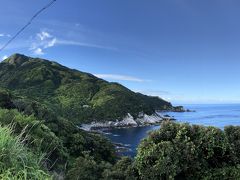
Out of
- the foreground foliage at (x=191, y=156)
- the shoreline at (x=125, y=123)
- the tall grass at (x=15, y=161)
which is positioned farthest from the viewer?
the shoreline at (x=125, y=123)

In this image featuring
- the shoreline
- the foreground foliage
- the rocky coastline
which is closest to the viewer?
the foreground foliage

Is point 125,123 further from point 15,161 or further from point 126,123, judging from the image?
point 15,161

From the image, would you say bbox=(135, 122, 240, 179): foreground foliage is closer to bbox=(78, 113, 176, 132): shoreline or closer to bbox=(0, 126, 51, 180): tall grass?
bbox=(0, 126, 51, 180): tall grass

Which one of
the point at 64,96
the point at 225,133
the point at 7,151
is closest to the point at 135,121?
the point at 64,96

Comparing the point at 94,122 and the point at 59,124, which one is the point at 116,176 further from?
the point at 94,122

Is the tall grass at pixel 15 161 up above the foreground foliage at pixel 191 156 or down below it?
above

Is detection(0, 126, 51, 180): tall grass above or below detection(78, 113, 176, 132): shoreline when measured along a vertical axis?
above

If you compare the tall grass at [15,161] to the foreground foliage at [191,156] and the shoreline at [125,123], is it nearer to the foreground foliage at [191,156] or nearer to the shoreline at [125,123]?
the foreground foliage at [191,156]

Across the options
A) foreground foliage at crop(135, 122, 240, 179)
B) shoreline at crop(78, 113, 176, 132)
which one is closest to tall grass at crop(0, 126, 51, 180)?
foreground foliage at crop(135, 122, 240, 179)

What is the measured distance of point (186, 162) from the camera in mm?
15945

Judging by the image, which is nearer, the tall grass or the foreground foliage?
the tall grass

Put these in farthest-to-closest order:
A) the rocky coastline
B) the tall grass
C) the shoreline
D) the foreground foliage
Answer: the rocky coastline → the shoreline → the foreground foliage → the tall grass

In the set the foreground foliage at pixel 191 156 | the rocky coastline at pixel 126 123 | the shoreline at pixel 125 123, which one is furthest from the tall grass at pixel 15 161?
the shoreline at pixel 125 123

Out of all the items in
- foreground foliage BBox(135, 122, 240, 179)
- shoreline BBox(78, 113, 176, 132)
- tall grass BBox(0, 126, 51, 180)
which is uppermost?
tall grass BBox(0, 126, 51, 180)
